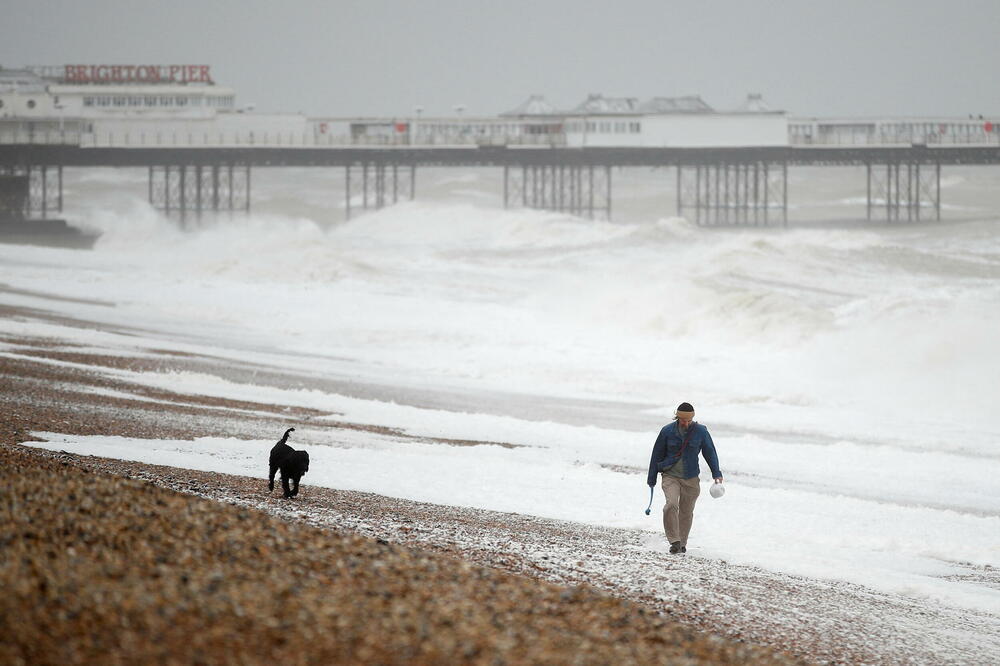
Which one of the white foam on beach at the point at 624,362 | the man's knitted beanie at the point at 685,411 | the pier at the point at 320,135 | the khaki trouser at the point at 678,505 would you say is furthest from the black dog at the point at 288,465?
the pier at the point at 320,135

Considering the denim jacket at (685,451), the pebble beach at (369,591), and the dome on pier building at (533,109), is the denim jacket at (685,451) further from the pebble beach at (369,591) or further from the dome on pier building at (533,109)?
the dome on pier building at (533,109)

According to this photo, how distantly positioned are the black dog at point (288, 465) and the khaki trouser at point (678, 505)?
3.39m

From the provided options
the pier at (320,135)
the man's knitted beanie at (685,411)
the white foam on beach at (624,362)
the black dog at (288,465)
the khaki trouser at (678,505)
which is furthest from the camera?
the pier at (320,135)

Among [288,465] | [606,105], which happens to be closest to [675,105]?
[606,105]

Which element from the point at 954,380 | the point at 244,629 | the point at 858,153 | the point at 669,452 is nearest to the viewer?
the point at 244,629

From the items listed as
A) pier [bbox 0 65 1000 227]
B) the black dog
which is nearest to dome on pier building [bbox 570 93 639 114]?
pier [bbox 0 65 1000 227]

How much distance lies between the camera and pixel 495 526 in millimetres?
10750

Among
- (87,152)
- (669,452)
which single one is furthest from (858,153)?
(669,452)

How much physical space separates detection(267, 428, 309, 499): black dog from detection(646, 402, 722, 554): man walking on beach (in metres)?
3.28

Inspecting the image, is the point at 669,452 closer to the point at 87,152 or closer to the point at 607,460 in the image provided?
the point at 607,460

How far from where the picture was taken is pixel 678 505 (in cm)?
1034

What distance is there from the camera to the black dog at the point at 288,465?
36.1 ft

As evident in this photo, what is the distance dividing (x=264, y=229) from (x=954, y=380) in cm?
6043

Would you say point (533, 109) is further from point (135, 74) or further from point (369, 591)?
point (369, 591)
